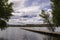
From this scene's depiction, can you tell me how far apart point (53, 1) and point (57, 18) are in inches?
220

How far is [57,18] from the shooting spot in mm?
44812

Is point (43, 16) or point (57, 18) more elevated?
point (57, 18)

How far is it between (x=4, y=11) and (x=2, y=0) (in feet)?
9.26

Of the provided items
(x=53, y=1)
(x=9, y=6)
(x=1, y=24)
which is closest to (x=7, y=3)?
(x=9, y=6)

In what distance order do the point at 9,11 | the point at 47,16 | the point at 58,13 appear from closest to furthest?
the point at 58,13
the point at 9,11
the point at 47,16

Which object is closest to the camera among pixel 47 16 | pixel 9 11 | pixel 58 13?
pixel 58 13

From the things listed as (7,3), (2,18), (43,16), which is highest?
(7,3)

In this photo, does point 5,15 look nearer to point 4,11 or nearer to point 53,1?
point 4,11

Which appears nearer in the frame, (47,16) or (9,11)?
(9,11)

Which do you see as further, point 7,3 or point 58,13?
point 7,3

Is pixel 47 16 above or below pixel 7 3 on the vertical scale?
below

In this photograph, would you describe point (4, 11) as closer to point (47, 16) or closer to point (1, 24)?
point (1, 24)

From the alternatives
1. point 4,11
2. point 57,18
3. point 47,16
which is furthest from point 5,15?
point 47,16

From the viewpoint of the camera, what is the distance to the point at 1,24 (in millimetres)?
47531
